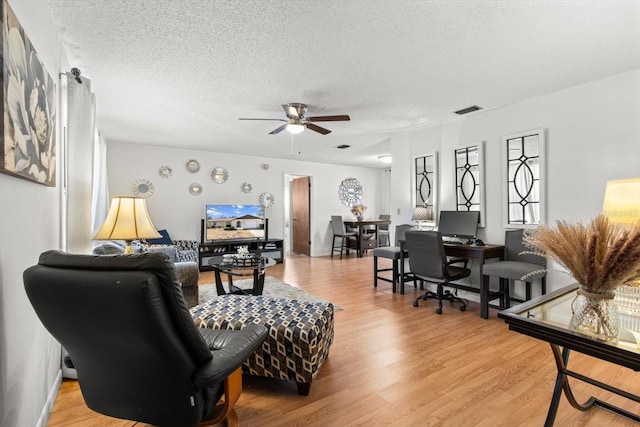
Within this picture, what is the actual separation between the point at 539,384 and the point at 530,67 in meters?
2.53

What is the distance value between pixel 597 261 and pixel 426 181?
354 cm

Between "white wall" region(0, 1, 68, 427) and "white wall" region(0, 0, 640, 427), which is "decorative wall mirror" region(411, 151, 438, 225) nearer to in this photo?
"white wall" region(0, 0, 640, 427)

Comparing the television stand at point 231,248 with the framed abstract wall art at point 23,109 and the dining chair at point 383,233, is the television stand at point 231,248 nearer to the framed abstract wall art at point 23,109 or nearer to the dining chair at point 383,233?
the dining chair at point 383,233

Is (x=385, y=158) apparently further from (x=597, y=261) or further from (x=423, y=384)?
(x=597, y=261)

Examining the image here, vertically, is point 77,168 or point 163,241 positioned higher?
point 77,168

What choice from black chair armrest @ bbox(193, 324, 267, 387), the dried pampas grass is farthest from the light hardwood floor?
the dried pampas grass

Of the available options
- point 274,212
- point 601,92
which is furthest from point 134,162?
point 601,92

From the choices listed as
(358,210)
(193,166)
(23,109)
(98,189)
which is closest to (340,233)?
(358,210)

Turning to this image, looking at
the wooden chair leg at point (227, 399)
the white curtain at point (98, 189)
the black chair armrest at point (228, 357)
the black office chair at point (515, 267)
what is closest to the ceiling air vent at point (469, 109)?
the black office chair at point (515, 267)

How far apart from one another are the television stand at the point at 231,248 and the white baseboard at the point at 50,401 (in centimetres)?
339

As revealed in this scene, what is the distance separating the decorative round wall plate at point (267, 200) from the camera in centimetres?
692

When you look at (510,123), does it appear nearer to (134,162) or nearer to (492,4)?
(492,4)

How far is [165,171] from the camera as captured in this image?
5.90 meters

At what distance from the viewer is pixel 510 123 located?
3.65 meters
